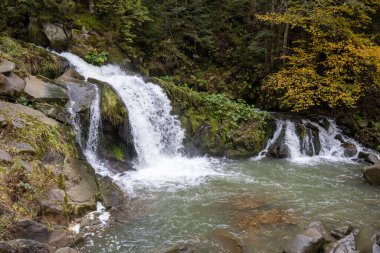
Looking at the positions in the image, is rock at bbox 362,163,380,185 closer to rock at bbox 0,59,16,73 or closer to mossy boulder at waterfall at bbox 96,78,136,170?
mossy boulder at waterfall at bbox 96,78,136,170

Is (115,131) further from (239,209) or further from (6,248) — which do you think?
(6,248)

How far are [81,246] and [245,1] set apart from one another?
16.7 m

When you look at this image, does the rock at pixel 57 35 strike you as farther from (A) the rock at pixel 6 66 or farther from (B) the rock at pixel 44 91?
(A) the rock at pixel 6 66

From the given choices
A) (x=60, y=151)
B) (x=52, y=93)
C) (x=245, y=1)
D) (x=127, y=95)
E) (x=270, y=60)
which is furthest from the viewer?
(x=245, y=1)

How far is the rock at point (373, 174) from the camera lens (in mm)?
10388

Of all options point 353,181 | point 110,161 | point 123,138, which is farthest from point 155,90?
point 353,181

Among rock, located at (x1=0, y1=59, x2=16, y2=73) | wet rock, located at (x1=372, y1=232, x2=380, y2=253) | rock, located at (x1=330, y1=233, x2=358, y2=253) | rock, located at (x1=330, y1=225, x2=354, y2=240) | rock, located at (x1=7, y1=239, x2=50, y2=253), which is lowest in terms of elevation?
rock, located at (x1=330, y1=225, x2=354, y2=240)

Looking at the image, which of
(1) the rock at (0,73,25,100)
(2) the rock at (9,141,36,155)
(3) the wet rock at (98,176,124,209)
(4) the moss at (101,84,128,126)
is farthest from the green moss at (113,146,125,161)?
(2) the rock at (9,141,36,155)

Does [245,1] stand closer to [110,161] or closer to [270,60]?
[270,60]

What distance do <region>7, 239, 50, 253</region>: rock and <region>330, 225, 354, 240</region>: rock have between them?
5.16 metres

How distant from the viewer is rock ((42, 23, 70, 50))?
47.2 ft

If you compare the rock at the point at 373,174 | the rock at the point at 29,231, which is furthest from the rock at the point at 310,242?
the rock at the point at 373,174

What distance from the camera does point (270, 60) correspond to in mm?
17312

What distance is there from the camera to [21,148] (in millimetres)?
7590
